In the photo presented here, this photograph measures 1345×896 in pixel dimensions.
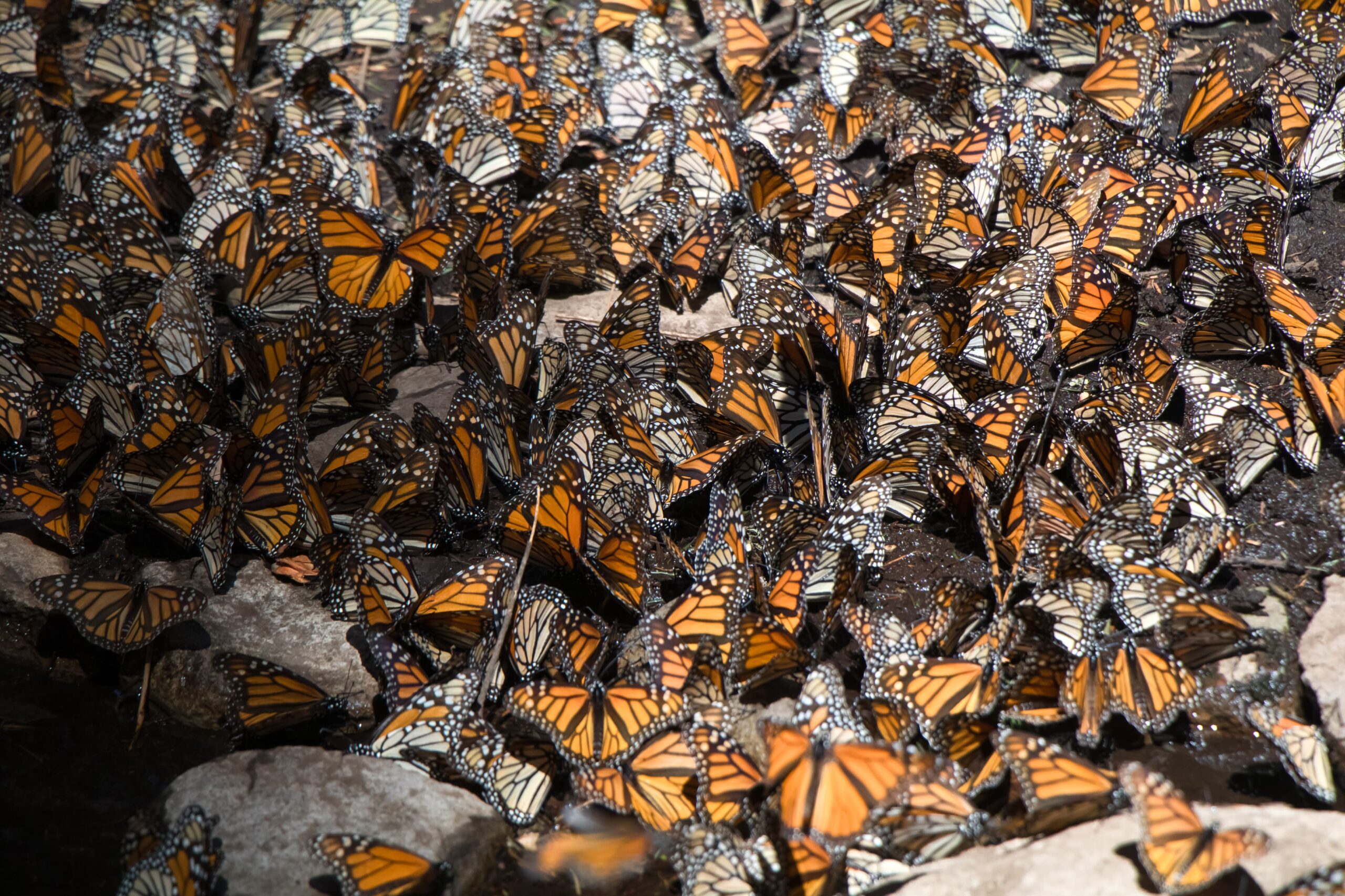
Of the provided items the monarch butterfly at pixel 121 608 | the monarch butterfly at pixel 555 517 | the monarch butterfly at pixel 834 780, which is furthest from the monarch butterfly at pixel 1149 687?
the monarch butterfly at pixel 121 608

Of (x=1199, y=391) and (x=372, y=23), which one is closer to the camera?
(x=1199, y=391)

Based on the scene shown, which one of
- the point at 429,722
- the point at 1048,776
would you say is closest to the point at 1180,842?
the point at 1048,776

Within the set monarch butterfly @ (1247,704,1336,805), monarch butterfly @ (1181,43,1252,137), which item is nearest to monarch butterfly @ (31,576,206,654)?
monarch butterfly @ (1247,704,1336,805)

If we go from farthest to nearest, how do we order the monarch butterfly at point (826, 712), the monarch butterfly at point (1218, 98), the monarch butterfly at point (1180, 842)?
the monarch butterfly at point (1218, 98) < the monarch butterfly at point (826, 712) < the monarch butterfly at point (1180, 842)

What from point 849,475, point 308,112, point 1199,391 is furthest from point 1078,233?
point 308,112

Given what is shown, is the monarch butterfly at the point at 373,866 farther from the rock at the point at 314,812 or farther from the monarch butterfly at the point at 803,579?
the monarch butterfly at the point at 803,579

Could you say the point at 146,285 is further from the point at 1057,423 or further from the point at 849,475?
the point at 1057,423
